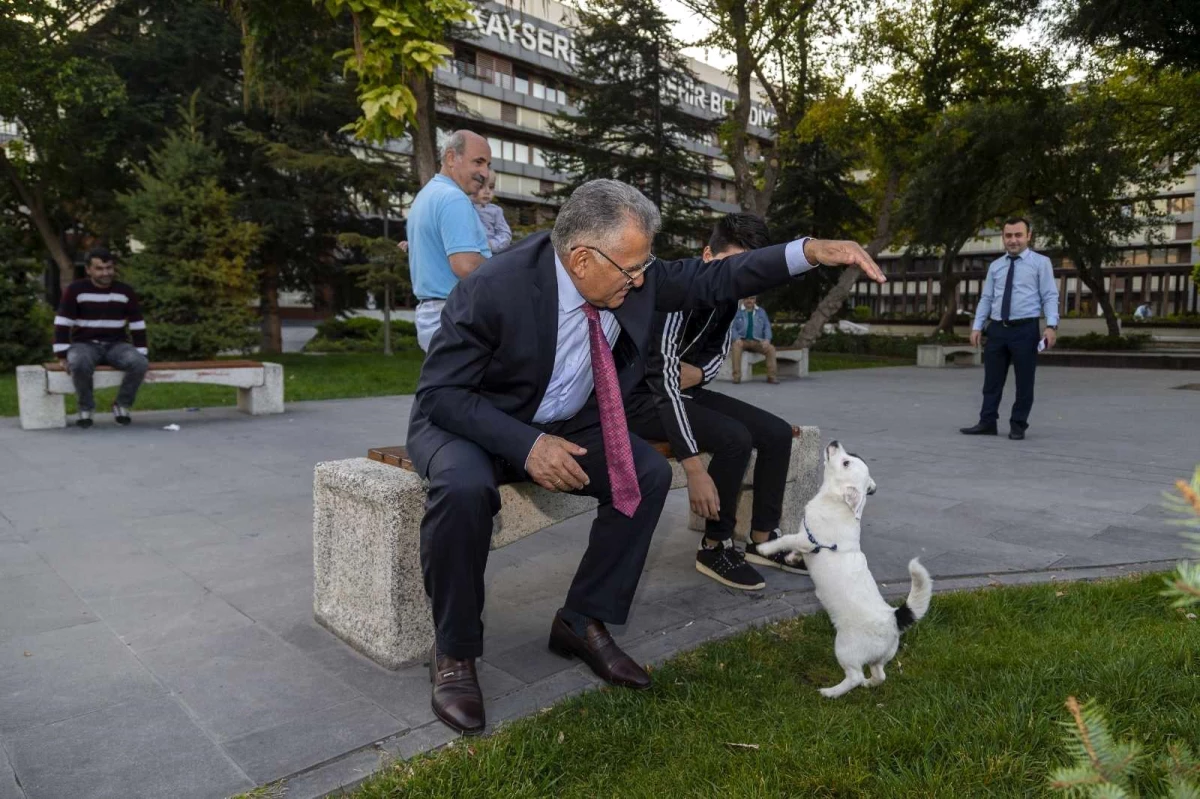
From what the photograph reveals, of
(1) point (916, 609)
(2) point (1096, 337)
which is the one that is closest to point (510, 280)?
(1) point (916, 609)

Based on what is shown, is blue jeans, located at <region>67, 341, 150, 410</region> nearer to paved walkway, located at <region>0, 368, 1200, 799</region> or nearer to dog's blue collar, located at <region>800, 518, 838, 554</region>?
paved walkway, located at <region>0, 368, 1200, 799</region>

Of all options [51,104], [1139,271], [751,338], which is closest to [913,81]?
[751,338]

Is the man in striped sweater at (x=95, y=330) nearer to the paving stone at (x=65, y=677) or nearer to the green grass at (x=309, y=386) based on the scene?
the green grass at (x=309, y=386)

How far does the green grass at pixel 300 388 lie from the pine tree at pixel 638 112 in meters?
11.5

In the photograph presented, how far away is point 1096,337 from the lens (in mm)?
24922

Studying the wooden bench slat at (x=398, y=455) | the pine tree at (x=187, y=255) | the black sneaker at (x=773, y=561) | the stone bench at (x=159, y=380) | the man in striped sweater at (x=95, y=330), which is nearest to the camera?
the wooden bench slat at (x=398, y=455)

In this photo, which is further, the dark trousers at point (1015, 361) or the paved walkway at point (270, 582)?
the dark trousers at point (1015, 361)

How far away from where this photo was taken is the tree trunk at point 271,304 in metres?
24.6

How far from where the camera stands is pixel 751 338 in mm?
15164

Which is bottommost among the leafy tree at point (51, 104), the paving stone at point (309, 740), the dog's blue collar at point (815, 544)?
the paving stone at point (309, 740)

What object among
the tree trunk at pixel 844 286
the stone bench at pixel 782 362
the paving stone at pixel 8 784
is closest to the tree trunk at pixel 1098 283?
the tree trunk at pixel 844 286

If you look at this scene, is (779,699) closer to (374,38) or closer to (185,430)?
(374,38)

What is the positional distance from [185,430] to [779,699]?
7.89 meters

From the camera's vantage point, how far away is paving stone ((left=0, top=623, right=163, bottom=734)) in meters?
2.77
